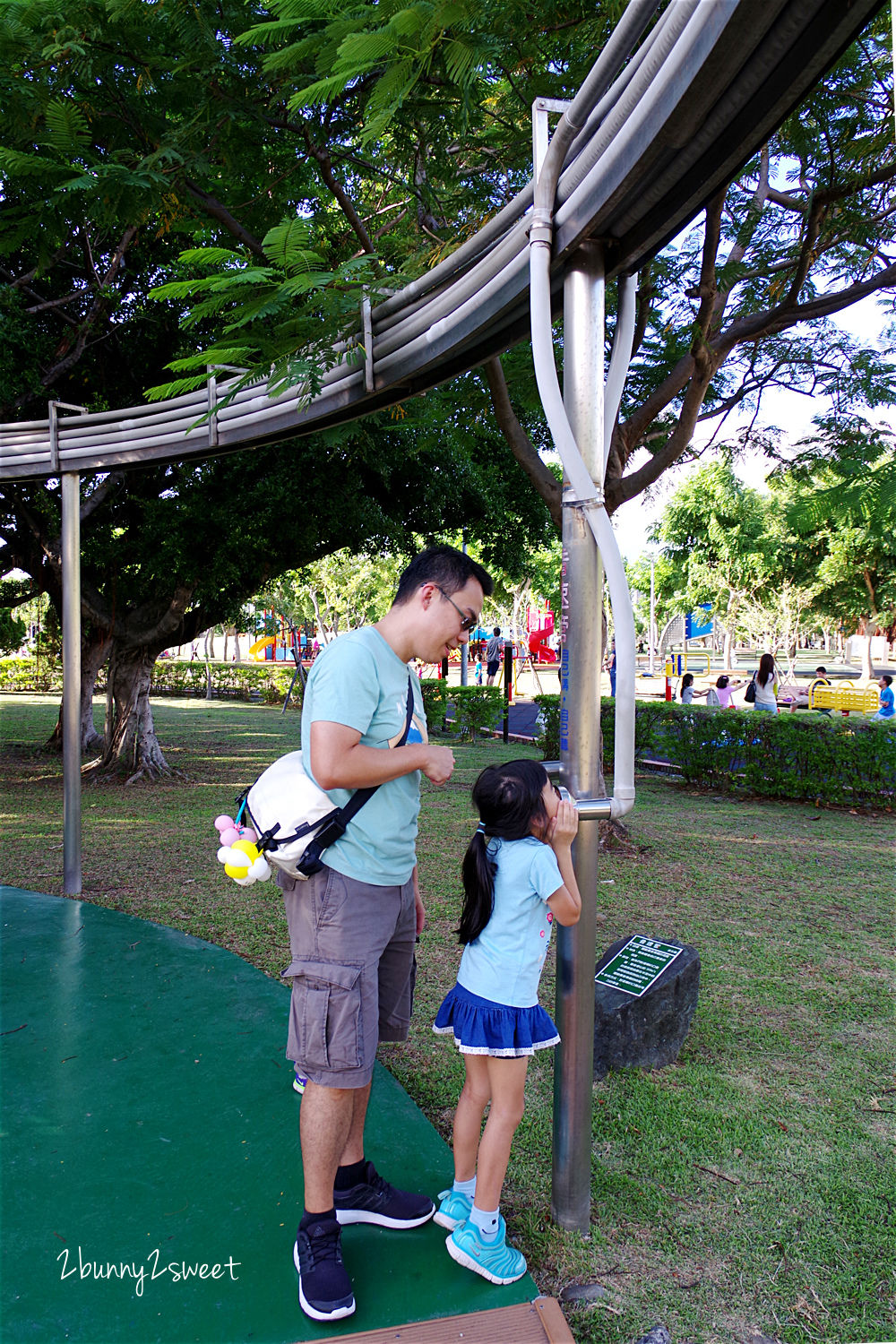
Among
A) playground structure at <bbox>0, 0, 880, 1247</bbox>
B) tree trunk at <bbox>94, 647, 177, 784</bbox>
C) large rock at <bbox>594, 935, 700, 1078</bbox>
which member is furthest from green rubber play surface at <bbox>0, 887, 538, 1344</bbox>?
tree trunk at <bbox>94, 647, 177, 784</bbox>

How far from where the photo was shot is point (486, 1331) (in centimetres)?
203

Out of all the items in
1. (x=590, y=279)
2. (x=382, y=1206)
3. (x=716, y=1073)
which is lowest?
(x=716, y=1073)

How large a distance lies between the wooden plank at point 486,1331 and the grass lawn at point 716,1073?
0.11 m

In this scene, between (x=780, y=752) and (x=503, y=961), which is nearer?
(x=503, y=961)

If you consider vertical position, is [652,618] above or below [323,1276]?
above

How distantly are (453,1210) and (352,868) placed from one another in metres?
1.07

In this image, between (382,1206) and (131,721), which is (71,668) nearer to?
(382,1206)

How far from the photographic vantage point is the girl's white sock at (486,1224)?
2.23 m

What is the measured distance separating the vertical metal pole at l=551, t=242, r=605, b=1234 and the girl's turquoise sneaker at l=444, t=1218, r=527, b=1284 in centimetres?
A: 29

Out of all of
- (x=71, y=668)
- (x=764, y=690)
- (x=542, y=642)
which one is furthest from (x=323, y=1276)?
(x=542, y=642)

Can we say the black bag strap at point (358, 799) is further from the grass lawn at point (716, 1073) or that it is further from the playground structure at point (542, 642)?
the playground structure at point (542, 642)

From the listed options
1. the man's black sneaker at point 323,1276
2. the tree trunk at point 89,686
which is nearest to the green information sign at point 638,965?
the man's black sneaker at point 323,1276

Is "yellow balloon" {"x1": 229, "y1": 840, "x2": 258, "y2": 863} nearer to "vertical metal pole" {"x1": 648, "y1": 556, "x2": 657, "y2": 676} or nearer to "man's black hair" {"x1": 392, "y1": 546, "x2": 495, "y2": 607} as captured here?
"man's black hair" {"x1": 392, "y1": 546, "x2": 495, "y2": 607}

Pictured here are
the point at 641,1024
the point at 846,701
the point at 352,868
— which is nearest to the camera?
the point at 352,868
